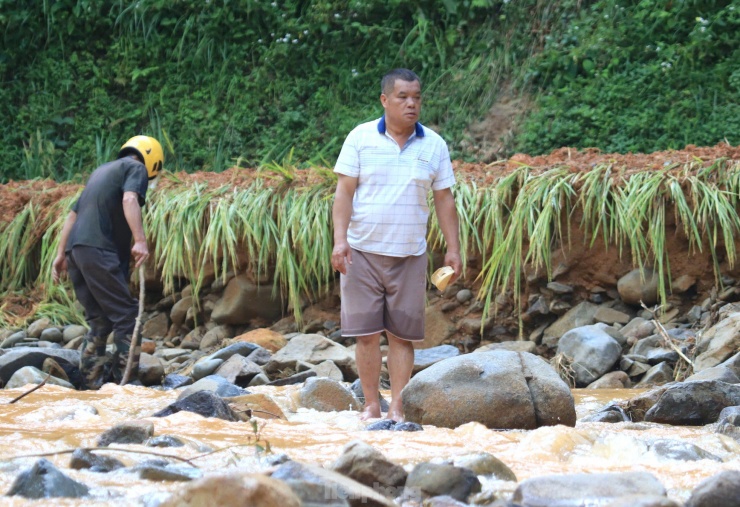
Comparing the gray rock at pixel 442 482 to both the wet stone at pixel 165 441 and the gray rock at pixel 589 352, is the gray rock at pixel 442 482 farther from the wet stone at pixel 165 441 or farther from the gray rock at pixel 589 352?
the gray rock at pixel 589 352

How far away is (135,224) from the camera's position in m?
5.95

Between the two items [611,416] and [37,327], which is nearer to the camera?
[611,416]

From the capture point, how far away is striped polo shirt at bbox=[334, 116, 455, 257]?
448 cm

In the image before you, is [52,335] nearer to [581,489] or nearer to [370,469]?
[370,469]

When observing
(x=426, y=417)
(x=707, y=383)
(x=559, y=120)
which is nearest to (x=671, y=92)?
(x=559, y=120)

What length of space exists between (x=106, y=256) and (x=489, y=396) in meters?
2.94

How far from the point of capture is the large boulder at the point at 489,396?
4.05 meters

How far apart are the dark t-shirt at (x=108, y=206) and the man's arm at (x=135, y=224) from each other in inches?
2.5

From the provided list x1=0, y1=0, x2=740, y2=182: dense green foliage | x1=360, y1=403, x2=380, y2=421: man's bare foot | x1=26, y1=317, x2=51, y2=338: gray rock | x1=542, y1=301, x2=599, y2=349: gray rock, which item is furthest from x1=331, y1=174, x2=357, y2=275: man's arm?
x1=0, y1=0, x2=740, y2=182: dense green foliage

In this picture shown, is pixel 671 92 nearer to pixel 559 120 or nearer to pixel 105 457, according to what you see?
pixel 559 120

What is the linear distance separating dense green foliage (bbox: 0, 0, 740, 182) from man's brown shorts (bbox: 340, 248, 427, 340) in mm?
5131

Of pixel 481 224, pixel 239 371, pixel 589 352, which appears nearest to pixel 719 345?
pixel 589 352

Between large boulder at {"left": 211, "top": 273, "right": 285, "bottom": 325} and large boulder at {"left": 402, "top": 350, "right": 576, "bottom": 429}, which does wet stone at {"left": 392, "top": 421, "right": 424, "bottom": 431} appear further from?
large boulder at {"left": 211, "top": 273, "right": 285, "bottom": 325}

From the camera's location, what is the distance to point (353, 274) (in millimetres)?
4531
